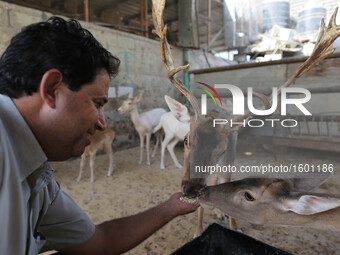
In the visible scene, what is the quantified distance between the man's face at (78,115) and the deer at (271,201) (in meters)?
0.93

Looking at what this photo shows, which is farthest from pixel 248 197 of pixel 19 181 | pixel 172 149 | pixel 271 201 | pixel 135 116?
pixel 135 116

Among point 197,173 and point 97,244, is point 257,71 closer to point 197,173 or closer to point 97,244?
point 197,173

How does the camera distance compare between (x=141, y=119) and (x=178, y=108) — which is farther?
(x=141, y=119)

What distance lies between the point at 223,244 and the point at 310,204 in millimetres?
648

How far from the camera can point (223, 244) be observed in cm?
166

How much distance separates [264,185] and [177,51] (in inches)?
250

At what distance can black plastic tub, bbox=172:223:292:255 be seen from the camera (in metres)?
1.51

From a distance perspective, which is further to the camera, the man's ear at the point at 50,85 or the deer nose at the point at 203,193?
the deer nose at the point at 203,193

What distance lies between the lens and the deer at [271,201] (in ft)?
4.65

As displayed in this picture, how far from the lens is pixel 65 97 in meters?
0.81

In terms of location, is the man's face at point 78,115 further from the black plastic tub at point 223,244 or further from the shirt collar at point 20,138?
the black plastic tub at point 223,244

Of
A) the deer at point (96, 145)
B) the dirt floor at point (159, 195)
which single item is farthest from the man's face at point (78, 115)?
the deer at point (96, 145)

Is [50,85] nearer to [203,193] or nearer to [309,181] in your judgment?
[203,193]

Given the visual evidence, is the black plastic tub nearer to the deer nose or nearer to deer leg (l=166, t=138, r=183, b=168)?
the deer nose
